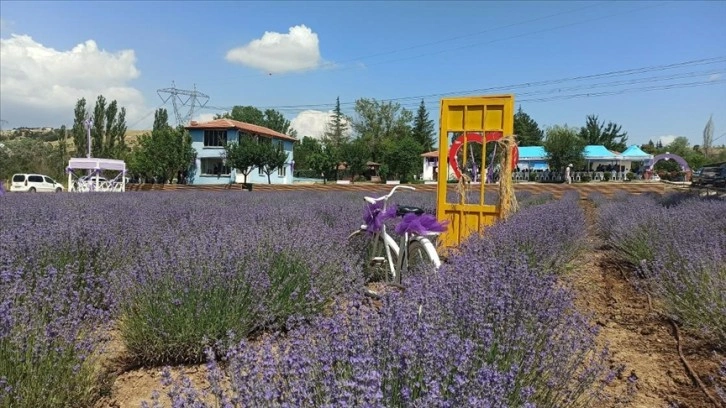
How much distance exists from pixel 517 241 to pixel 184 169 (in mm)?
38873

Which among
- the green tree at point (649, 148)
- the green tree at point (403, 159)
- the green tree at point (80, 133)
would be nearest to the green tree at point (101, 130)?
the green tree at point (80, 133)

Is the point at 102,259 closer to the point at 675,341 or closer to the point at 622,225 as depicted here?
the point at 675,341

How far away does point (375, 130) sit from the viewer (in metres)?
66.1

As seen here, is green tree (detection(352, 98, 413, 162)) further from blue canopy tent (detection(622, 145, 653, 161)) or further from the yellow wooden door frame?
the yellow wooden door frame

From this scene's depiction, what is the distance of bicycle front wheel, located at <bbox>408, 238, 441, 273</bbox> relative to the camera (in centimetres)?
387

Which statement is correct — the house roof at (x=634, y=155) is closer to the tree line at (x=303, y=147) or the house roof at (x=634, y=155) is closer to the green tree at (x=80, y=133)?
the tree line at (x=303, y=147)

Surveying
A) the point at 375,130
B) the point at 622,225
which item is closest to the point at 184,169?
the point at 375,130

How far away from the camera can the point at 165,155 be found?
38.9m

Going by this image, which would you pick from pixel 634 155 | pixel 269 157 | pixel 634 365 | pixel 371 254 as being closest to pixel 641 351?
pixel 634 365

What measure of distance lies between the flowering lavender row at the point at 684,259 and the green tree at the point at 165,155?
36.6m

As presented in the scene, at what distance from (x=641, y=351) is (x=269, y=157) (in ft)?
123

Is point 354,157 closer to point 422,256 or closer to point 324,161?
point 324,161

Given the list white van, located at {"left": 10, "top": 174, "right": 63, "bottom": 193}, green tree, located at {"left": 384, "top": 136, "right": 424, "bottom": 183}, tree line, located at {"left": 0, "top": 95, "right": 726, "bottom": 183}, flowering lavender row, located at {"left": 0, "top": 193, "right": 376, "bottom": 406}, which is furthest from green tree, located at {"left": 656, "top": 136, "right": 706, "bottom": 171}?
flowering lavender row, located at {"left": 0, "top": 193, "right": 376, "bottom": 406}

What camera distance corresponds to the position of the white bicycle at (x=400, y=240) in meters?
4.23
